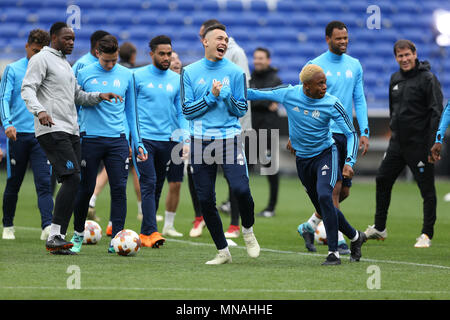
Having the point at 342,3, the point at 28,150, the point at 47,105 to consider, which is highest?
the point at 342,3

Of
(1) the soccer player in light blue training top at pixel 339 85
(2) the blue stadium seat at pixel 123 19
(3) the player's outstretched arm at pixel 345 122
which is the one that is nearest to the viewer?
(3) the player's outstretched arm at pixel 345 122

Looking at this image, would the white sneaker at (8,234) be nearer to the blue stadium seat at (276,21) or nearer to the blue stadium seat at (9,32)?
the blue stadium seat at (9,32)

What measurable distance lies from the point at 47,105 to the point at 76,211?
1191 millimetres

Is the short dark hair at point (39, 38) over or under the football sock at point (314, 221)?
over

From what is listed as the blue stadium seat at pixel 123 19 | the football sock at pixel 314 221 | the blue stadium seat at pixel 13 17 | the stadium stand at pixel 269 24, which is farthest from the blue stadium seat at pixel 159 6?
the football sock at pixel 314 221

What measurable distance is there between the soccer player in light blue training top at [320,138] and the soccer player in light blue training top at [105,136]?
1628mm

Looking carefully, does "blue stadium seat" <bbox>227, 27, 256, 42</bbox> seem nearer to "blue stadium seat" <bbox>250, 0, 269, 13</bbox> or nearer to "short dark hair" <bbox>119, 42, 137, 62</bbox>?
"blue stadium seat" <bbox>250, 0, 269, 13</bbox>

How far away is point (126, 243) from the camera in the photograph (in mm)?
7695

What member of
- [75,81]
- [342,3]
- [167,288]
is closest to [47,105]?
[75,81]

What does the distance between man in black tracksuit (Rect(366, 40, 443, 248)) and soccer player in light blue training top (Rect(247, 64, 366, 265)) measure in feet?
6.35

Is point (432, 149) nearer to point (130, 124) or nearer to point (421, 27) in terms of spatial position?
point (130, 124)

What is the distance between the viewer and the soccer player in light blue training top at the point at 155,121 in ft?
28.2

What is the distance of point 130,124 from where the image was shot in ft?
27.0
